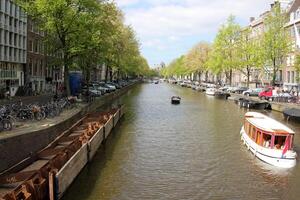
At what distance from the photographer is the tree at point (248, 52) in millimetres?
87688

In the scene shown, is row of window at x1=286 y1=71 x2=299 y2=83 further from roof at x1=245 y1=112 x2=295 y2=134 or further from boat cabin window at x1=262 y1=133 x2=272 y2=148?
boat cabin window at x1=262 y1=133 x2=272 y2=148

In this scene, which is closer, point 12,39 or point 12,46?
point 12,46

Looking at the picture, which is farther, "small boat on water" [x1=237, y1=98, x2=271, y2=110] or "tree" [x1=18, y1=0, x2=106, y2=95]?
"small boat on water" [x1=237, y1=98, x2=271, y2=110]

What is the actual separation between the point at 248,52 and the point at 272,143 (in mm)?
66937

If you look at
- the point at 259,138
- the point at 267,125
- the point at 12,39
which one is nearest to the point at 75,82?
the point at 12,39

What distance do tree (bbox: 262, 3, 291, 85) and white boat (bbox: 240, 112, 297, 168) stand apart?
49501 mm

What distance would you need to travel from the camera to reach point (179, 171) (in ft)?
90.2

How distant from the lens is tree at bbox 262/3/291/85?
81188 millimetres

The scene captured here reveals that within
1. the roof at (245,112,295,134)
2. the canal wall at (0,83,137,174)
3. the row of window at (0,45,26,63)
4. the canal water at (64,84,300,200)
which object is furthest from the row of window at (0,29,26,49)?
the roof at (245,112,295,134)

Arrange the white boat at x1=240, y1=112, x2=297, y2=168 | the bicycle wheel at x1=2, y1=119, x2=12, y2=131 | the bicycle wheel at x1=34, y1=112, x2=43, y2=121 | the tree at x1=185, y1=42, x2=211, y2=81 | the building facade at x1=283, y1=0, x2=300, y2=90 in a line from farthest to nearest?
the tree at x1=185, y1=42, x2=211, y2=81 → the building facade at x1=283, y1=0, x2=300, y2=90 → the bicycle wheel at x1=34, y1=112, x2=43, y2=121 → the white boat at x1=240, y1=112, x2=297, y2=168 → the bicycle wheel at x1=2, y1=119, x2=12, y2=131

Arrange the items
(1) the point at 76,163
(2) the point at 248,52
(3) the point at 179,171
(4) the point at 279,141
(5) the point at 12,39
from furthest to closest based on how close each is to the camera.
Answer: (2) the point at 248,52
(5) the point at 12,39
(4) the point at 279,141
(3) the point at 179,171
(1) the point at 76,163

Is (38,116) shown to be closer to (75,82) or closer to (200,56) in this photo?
(75,82)

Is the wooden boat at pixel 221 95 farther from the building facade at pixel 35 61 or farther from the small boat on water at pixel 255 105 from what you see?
the building facade at pixel 35 61

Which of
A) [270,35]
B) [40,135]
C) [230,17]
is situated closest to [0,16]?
[40,135]
